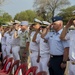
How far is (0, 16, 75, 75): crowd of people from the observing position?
425 centimetres

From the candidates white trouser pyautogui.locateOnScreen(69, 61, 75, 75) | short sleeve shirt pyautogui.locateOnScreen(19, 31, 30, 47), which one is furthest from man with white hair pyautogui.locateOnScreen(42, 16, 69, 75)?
short sleeve shirt pyautogui.locateOnScreen(19, 31, 30, 47)

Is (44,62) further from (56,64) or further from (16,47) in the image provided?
(16,47)

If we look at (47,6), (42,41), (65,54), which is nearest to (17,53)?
(42,41)

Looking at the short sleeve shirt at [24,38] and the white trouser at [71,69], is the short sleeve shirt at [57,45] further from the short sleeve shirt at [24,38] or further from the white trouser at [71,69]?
the short sleeve shirt at [24,38]

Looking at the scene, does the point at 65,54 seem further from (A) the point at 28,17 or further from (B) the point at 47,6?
(A) the point at 28,17

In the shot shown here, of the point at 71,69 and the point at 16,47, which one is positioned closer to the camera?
the point at 71,69

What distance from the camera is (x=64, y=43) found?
435 cm

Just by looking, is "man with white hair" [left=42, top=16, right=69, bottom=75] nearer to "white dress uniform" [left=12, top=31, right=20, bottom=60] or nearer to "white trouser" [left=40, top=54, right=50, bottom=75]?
"white trouser" [left=40, top=54, right=50, bottom=75]

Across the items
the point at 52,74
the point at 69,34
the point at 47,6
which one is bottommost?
the point at 52,74

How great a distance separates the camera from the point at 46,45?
531 cm

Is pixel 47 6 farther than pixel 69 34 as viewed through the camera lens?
Yes

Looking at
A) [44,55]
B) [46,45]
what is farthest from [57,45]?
[44,55]

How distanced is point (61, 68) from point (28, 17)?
55718mm

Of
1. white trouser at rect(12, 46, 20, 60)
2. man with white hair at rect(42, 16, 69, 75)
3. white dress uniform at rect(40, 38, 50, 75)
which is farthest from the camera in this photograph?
white trouser at rect(12, 46, 20, 60)
